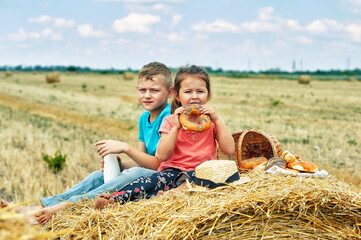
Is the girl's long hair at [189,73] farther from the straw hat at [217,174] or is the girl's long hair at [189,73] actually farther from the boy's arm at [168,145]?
the straw hat at [217,174]

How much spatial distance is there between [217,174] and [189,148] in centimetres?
75

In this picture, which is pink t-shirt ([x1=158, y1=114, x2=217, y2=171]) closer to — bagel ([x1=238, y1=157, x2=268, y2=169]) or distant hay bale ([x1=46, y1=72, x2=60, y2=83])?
bagel ([x1=238, y1=157, x2=268, y2=169])

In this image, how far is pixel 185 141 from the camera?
3756 mm

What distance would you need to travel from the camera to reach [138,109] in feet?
50.6

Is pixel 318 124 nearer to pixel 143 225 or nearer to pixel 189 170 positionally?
pixel 189 170

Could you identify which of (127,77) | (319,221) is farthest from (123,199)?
(127,77)

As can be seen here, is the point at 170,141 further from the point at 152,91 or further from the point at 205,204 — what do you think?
the point at 205,204

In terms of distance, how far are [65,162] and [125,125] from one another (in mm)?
4613

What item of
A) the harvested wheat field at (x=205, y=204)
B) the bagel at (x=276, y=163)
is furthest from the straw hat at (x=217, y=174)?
the bagel at (x=276, y=163)

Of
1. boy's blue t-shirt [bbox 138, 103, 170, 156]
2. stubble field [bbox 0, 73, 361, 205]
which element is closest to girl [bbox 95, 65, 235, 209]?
boy's blue t-shirt [bbox 138, 103, 170, 156]

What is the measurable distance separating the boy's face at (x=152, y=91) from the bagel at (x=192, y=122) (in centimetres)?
65

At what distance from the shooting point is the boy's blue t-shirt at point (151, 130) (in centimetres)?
409

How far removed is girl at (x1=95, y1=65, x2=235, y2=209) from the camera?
3.45 metres

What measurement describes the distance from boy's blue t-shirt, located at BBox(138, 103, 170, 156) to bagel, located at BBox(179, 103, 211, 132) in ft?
2.15
